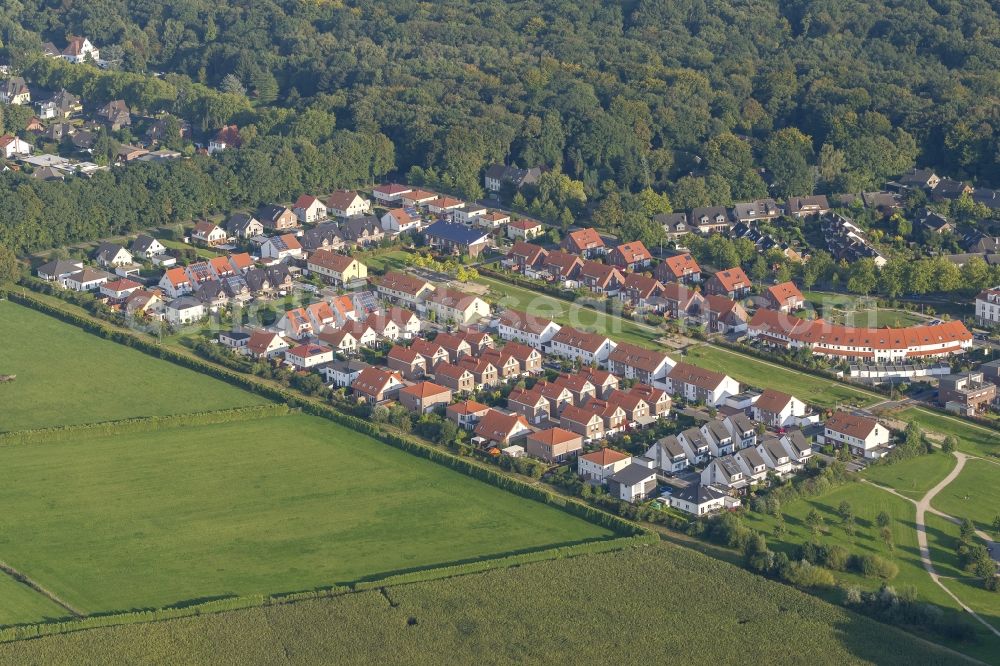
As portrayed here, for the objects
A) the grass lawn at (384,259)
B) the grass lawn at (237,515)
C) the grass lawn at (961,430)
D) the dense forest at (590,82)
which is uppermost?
the dense forest at (590,82)

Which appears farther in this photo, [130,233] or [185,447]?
[130,233]

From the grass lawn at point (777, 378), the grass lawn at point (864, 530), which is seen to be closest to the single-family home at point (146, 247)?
the grass lawn at point (777, 378)

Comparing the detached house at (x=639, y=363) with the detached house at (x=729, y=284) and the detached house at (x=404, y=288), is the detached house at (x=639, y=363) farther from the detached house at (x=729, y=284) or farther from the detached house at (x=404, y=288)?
the detached house at (x=404, y=288)

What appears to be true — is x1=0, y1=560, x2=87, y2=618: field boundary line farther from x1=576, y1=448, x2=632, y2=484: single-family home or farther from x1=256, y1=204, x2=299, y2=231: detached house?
x1=256, y1=204, x2=299, y2=231: detached house

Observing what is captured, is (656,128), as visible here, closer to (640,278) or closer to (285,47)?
(640,278)

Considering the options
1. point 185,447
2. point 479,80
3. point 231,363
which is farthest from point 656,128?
point 185,447

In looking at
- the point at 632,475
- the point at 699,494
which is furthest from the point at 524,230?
the point at 699,494
